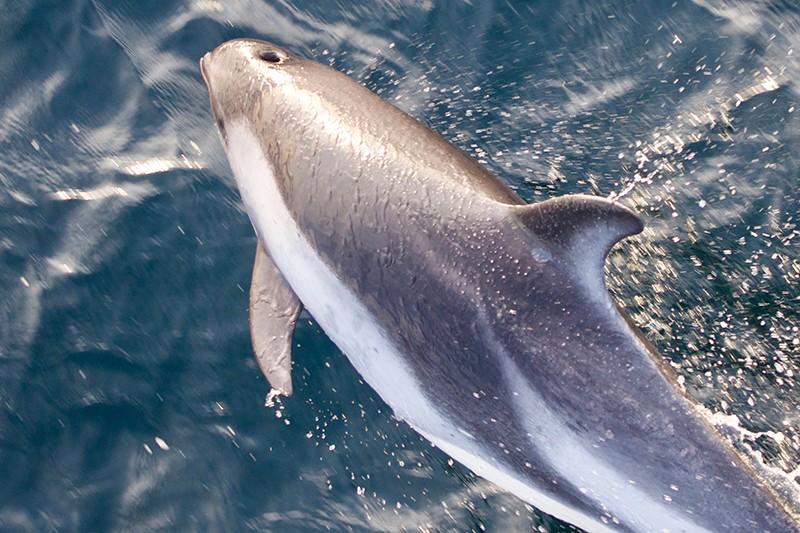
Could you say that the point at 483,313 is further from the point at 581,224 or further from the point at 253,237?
the point at 253,237

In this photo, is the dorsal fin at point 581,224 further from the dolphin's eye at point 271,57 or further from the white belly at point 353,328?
the dolphin's eye at point 271,57

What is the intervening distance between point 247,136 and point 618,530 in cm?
316

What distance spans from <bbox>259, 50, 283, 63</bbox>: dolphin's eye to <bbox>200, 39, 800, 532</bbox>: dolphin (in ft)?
0.43

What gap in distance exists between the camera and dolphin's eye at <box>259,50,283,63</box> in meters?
5.41

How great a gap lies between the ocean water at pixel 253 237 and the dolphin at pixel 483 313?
0.98 meters

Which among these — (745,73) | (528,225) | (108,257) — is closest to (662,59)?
(745,73)

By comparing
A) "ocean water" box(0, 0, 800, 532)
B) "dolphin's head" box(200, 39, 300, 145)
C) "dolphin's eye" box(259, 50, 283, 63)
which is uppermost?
"dolphin's eye" box(259, 50, 283, 63)

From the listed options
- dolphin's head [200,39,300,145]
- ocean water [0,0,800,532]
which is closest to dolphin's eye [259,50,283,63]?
dolphin's head [200,39,300,145]

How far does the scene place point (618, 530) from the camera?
4.41 metres

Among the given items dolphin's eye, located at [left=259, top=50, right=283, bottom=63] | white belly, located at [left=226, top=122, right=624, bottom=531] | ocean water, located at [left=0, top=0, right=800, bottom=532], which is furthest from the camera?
ocean water, located at [left=0, top=0, right=800, bottom=532]

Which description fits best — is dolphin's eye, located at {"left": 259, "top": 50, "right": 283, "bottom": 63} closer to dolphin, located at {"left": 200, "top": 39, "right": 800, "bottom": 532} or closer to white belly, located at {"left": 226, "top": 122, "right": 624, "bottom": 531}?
dolphin, located at {"left": 200, "top": 39, "right": 800, "bottom": 532}

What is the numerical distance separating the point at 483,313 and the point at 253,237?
8.47 ft

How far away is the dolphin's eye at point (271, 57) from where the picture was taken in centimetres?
541

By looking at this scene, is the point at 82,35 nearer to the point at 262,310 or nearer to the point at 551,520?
the point at 262,310
